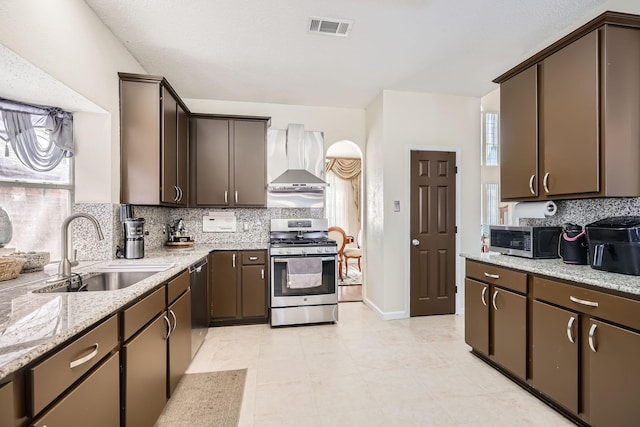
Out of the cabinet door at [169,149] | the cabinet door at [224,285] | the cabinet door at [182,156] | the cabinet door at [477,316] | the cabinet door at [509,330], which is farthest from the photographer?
the cabinet door at [224,285]

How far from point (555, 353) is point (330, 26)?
276cm

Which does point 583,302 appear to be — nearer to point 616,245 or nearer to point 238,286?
point 616,245

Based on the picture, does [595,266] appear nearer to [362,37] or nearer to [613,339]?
[613,339]

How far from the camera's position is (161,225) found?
3.57 m

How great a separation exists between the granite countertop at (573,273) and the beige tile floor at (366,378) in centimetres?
89

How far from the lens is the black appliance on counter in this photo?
167 cm

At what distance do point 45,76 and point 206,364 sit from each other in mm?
2328

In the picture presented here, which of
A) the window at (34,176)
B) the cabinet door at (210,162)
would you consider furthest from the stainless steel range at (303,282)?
the window at (34,176)

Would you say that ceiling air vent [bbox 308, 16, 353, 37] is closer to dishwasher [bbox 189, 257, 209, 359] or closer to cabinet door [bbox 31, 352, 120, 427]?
dishwasher [bbox 189, 257, 209, 359]

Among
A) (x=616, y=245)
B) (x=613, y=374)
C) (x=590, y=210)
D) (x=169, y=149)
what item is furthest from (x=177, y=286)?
(x=590, y=210)

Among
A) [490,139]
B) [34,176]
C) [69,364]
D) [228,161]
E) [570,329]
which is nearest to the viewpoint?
[69,364]

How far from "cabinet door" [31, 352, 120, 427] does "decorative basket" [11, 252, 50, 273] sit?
113cm

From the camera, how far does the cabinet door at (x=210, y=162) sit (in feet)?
11.9

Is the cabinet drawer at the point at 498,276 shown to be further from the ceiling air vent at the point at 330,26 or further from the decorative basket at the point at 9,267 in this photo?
the decorative basket at the point at 9,267
